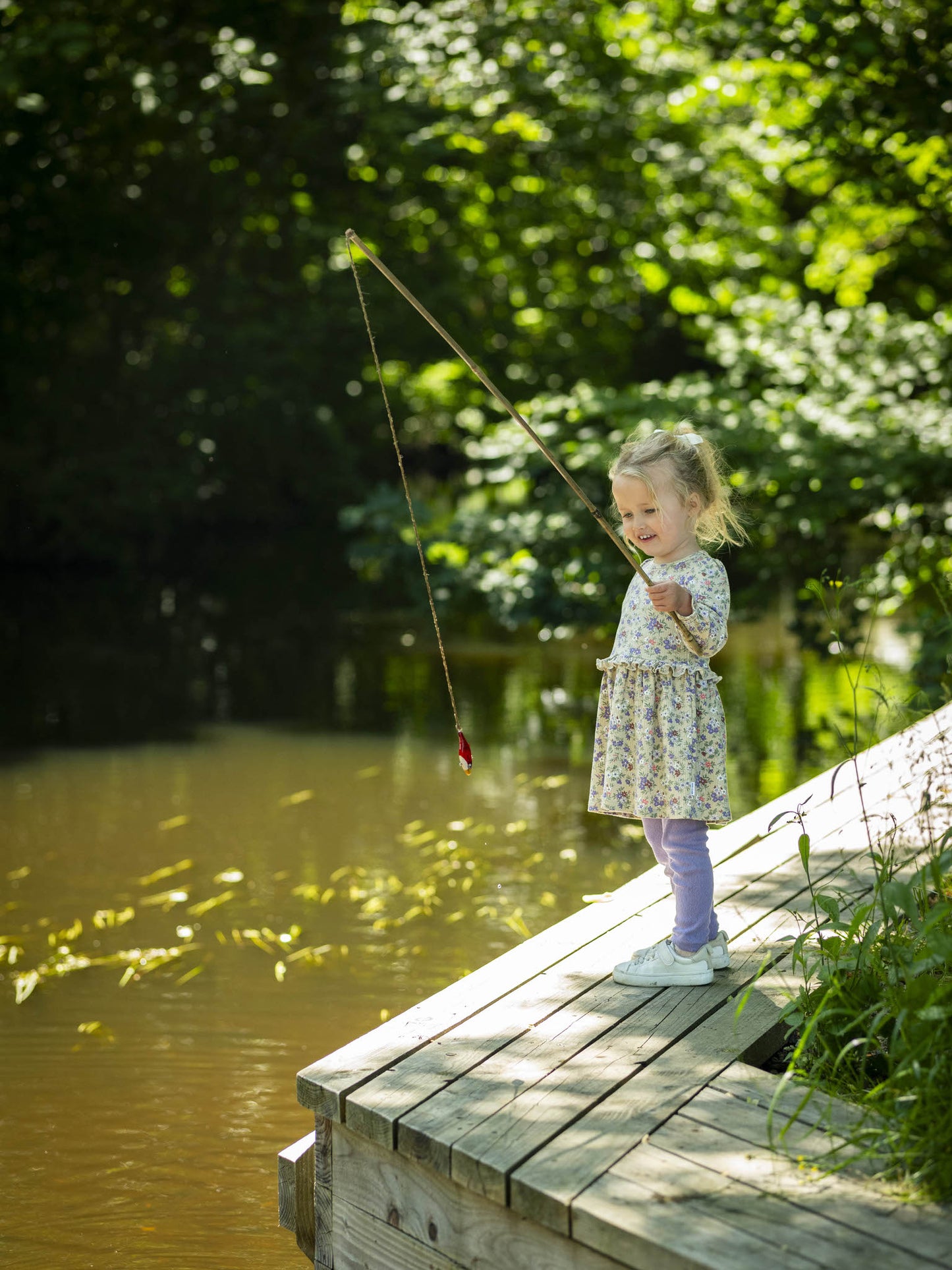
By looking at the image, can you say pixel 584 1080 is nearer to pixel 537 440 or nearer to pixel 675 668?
pixel 675 668

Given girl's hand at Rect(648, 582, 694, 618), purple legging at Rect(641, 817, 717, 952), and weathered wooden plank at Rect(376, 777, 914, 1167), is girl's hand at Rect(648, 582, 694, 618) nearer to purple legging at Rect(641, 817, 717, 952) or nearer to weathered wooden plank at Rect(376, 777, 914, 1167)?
purple legging at Rect(641, 817, 717, 952)

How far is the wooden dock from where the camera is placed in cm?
195

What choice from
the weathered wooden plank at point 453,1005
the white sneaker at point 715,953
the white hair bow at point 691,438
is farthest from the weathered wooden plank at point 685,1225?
the white hair bow at point 691,438

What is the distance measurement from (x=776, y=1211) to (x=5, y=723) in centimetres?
692

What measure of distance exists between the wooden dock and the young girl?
12cm

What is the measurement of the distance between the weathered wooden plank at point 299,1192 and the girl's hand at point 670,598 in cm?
126

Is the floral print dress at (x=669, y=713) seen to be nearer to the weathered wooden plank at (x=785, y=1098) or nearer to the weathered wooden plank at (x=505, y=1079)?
the weathered wooden plank at (x=505, y=1079)

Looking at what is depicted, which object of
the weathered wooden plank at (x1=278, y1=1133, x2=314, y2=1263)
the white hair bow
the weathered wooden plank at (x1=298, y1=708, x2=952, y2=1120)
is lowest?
the weathered wooden plank at (x1=278, y1=1133, x2=314, y2=1263)

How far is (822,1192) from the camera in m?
2.04

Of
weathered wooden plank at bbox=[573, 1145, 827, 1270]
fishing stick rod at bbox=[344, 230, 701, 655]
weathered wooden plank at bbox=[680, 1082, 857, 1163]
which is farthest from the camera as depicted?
fishing stick rod at bbox=[344, 230, 701, 655]

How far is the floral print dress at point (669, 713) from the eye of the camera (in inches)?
114

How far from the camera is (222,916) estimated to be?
4.97m

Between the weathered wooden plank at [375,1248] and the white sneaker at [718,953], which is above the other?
the white sneaker at [718,953]

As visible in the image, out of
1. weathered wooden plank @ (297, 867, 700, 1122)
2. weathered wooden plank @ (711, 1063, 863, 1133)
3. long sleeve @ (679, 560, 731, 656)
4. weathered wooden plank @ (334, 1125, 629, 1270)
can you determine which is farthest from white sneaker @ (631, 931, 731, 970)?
weathered wooden plank @ (334, 1125, 629, 1270)
